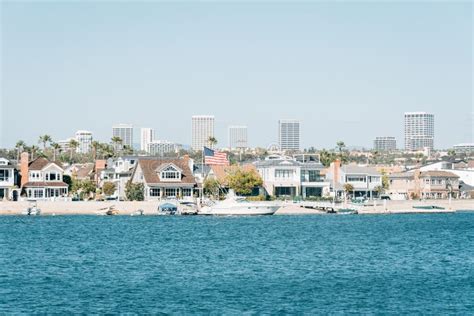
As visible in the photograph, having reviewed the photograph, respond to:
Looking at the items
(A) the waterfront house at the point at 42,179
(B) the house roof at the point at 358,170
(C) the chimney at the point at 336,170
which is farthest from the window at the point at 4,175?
(B) the house roof at the point at 358,170

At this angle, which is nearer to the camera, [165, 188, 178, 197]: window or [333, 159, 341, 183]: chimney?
[165, 188, 178, 197]: window

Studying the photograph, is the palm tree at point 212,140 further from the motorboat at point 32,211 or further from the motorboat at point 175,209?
the motorboat at point 32,211

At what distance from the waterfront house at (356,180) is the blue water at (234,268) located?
42603mm

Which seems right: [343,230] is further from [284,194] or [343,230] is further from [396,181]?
[396,181]

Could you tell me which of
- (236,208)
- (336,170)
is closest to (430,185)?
(336,170)

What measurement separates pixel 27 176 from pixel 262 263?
7152cm

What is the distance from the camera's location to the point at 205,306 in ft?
142

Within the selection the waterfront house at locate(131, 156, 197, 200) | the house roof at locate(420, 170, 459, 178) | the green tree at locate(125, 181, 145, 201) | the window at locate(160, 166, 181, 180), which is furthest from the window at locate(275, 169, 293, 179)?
the house roof at locate(420, 170, 459, 178)

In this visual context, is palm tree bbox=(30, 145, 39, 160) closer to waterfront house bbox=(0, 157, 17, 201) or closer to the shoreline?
waterfront house bbox=(0, 157, 17, 201)

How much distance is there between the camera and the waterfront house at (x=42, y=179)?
4845 inches

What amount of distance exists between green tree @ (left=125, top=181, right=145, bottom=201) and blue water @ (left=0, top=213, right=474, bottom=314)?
77.6 ft

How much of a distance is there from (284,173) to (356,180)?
12.5 meters

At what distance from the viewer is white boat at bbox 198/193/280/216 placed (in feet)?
371

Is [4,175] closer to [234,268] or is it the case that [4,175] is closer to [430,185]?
[430,185]
